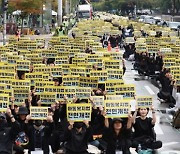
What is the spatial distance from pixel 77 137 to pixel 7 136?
4.41ft

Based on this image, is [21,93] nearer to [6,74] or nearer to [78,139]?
[6,74]

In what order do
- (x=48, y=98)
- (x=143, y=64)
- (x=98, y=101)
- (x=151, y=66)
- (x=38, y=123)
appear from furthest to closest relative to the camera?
1. (x=143, y=64)
2. (x=151, y=66)
3. (x=48, y=98)
4. (x=98, y=101)
5. (x=38, y=123)

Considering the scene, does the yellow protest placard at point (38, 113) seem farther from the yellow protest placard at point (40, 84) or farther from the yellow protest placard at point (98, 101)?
the yellow protest placard at point (40, 84)

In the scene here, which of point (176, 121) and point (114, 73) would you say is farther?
point (114, 73)

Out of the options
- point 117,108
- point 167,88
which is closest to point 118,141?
point 117,108

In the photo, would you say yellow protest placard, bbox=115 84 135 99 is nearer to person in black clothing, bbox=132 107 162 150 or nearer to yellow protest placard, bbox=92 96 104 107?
yellow protest placard, bbox=92 96 104 107

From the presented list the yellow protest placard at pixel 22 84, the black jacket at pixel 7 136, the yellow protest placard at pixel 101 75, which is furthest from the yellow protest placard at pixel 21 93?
the yellow protest placard at pixel 101 75

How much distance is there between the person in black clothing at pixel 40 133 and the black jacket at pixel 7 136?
41cm

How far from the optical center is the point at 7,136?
499 inches

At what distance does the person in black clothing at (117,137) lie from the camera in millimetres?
12562

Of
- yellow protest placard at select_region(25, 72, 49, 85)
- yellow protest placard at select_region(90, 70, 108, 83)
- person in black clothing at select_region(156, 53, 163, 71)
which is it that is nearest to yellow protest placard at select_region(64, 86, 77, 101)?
yellow protest placard at select_region(25, 72, 49, 85)

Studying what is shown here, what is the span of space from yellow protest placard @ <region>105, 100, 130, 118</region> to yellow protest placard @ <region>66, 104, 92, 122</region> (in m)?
0.37

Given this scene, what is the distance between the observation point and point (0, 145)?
1260cm

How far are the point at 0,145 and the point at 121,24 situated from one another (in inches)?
2032
